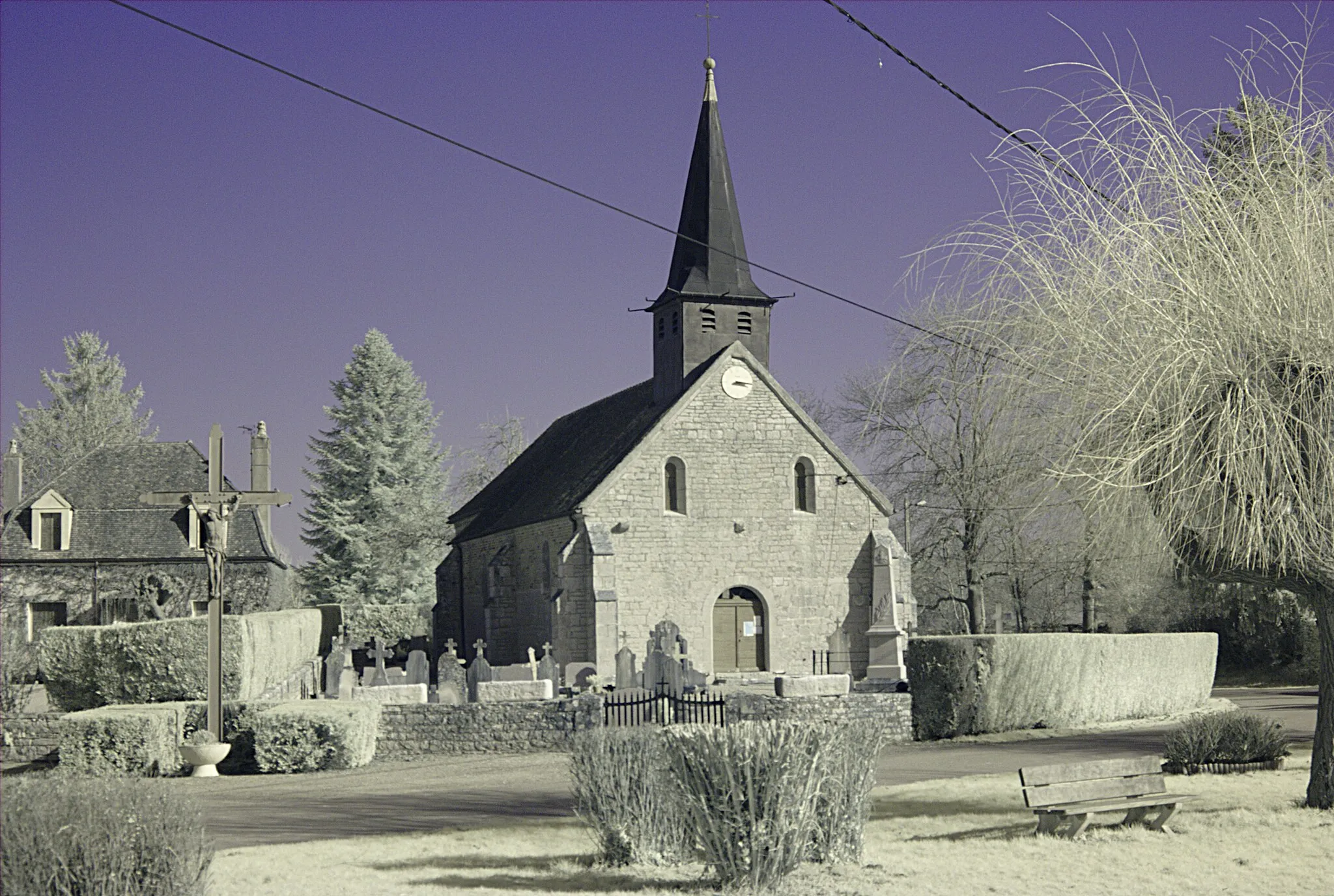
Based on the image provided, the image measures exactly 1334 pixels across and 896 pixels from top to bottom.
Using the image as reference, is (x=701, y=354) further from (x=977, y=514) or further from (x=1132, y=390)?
(x=1132, y=390)

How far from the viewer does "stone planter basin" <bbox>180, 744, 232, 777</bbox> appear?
54.9 feet

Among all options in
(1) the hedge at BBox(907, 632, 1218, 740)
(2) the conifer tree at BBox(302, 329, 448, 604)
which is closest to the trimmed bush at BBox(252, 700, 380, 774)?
(1) the hedge at BBox(907, 632, 1218, 740)

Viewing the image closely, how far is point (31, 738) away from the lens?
18344 mm

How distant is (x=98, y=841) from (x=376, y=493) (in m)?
43.4

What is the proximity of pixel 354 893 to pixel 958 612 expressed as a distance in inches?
2094

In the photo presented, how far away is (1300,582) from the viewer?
11820 millimetres

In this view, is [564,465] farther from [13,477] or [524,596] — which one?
[13,477]

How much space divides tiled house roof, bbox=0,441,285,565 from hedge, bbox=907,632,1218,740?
23522 millimetres

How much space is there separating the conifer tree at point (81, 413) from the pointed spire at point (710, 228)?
40.2 meters

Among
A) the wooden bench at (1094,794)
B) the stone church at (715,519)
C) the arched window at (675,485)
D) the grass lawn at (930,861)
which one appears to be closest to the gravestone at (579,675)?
the stone church at (715,519)

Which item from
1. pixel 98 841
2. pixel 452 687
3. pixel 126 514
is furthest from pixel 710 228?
pixel 98 841

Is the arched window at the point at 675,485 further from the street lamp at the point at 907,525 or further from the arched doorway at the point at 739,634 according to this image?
the street lamp at the point at 907,525

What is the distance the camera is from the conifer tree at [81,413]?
63.8 metres

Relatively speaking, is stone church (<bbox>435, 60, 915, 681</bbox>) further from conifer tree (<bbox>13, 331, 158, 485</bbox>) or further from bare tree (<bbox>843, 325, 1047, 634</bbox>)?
conifer tree (<bbox>13, 331, 158, 485</bbox>)
